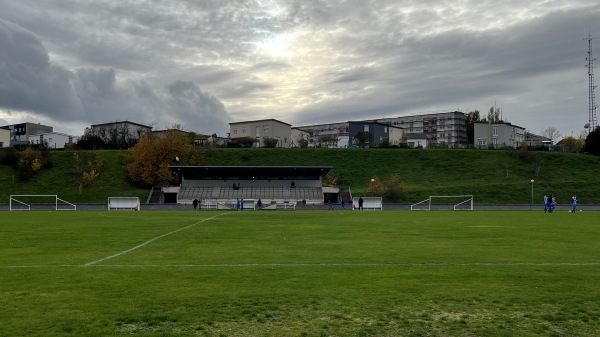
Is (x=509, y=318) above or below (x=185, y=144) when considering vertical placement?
below

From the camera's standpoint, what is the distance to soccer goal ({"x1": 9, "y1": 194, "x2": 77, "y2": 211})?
66.9 m

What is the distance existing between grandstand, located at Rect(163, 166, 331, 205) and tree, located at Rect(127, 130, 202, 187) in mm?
2380

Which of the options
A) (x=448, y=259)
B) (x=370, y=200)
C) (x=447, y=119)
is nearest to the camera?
(x=448, y=259)

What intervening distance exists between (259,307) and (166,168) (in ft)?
261

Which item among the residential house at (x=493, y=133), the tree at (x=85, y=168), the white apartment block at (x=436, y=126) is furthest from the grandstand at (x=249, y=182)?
the white apartment block at (x=436, y=126)

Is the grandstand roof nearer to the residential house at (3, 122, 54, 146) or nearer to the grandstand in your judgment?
the grandstand

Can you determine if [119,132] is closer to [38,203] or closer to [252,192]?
[38,203]

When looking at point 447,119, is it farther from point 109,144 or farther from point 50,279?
point 50,279

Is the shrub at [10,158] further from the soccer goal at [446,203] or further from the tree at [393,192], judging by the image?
the soccer goal at [446,203]

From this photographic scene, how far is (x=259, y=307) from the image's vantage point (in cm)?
956

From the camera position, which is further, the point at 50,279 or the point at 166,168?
the point at 166,168

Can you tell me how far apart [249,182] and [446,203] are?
3080 centimetres

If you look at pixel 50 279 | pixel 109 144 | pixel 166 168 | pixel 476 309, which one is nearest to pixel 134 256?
pixel 50 279

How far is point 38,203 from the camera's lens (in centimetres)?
7594
